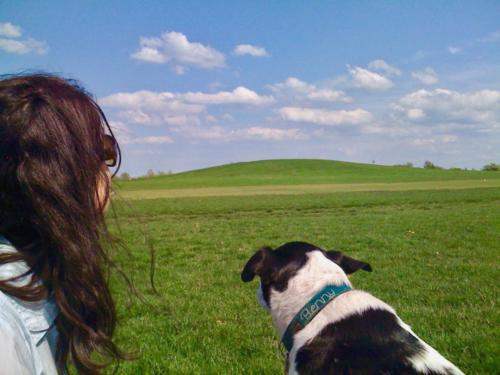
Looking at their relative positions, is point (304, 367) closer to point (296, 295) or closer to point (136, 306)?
point (296, 295)

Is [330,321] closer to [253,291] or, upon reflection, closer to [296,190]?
[253,291]

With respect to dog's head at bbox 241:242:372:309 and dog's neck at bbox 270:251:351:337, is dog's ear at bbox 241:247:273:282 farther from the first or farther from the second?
dog's neck at bbox 270:251:351:337

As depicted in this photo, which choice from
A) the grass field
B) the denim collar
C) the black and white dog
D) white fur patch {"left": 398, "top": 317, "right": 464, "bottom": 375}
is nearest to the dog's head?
the black and white dog

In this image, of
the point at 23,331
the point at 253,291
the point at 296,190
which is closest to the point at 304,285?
the point at 23,331

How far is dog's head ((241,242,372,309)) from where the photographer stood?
3666mm

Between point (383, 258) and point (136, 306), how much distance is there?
554 cm

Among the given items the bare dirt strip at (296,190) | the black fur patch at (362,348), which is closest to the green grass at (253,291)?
the black fur patch at (362,348)

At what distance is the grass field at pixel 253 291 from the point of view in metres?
5.16

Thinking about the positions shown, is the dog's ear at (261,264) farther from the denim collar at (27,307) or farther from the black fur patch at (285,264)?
the denim collar at (27,307)

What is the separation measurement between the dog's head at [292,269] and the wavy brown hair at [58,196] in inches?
62.6

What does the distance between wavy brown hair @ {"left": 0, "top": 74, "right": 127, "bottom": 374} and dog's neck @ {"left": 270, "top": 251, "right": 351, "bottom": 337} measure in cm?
159

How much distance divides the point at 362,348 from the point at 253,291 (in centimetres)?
501

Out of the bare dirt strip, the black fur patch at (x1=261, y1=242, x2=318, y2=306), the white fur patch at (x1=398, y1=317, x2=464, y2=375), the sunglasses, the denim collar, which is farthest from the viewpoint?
the bare dirt strip

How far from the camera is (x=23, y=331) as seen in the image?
1765mm
